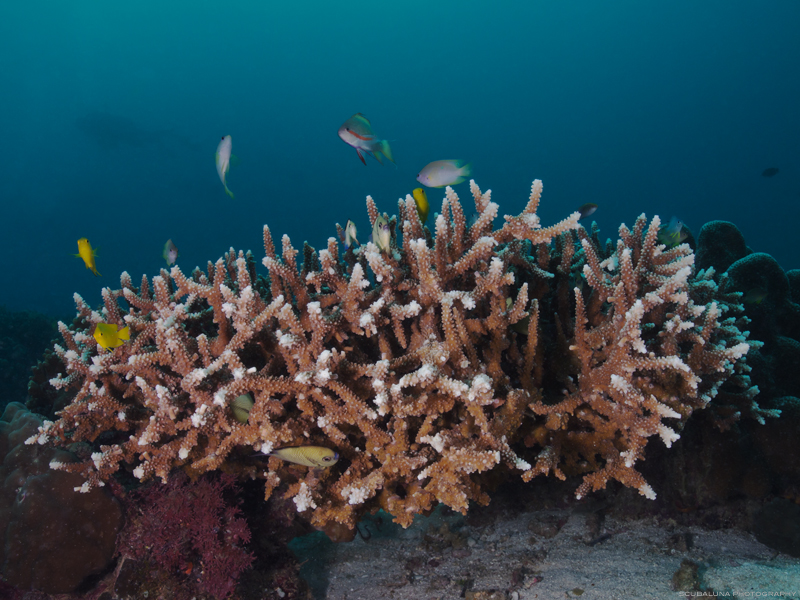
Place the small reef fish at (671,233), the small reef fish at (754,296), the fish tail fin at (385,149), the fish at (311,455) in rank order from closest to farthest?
1. the fish at (311,455)
2. the fish tail fin at (385,149)
3. the small reef fish at (754,296)
4. the small reef fish at (671,233)

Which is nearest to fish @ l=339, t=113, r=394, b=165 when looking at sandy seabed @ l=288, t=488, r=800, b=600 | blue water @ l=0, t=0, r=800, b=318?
sandy seabed @ l=288, t=488, r=800, b=600

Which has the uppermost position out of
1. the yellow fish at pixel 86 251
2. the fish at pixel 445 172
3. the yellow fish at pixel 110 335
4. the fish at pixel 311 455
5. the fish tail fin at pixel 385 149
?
the fish at pixel 445 172

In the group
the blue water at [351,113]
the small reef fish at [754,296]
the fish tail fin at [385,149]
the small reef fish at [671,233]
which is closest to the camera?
the fish tail fin at [385,149]

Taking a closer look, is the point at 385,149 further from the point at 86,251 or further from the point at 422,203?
the point at 86,251

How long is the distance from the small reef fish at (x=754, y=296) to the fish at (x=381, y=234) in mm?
5074

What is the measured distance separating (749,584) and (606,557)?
98 centimetres

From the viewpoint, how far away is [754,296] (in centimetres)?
490

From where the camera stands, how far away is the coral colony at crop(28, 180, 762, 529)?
2471 mm

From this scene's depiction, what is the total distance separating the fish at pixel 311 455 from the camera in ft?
7.76

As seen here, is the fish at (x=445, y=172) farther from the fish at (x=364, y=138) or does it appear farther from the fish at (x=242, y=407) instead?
the fish at (x=242, y=407)

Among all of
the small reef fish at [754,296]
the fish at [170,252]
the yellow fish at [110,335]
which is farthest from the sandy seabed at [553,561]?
the fish at [170,252]

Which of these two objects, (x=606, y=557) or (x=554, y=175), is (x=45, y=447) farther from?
(x=554, y=175)

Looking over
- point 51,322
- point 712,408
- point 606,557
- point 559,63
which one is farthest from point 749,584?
point 559,63

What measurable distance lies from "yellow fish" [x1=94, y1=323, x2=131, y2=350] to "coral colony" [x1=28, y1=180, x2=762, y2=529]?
0.31 feet
